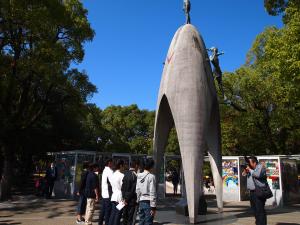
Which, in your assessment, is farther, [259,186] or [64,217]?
[64,217]

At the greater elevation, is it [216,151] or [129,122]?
[129,122]

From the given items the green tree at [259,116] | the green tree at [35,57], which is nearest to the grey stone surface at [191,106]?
the green tree at [35,57]

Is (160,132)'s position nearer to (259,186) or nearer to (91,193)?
(91,193)

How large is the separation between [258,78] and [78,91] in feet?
46.7

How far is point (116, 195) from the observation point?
24.9 ft

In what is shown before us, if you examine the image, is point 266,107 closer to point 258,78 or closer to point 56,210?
point 258,78

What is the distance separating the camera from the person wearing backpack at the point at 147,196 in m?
6.49

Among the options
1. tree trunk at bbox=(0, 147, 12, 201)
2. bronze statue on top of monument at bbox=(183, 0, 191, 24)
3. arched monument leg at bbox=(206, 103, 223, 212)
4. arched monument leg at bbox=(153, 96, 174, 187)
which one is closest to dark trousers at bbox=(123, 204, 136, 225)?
arched monument leg at bbox=(153, 96, 174, 187)

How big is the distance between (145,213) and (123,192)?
884mm

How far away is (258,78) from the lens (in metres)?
25.8

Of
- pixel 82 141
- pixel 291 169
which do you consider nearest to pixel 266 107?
pixel 291 169

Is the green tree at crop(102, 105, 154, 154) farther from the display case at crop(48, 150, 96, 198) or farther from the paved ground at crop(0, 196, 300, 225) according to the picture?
the paved ground at crop(0, 196, 300, 225)

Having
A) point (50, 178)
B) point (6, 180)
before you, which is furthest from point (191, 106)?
point (50, 178)

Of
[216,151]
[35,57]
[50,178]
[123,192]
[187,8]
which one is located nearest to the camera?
[123,192]
